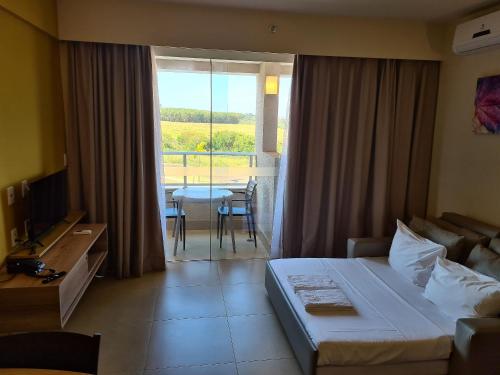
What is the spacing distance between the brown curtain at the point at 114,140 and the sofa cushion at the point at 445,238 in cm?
263

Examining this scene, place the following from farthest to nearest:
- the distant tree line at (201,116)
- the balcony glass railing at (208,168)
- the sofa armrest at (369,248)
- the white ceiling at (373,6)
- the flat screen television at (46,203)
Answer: the balcony glass railing at (208,168) < the distant tree line at (201,116) < the sofa armrest at (369,248) < the white ceiling at (373,6) < the flat screen television at (46,203)

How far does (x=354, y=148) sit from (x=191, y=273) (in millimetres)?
2264

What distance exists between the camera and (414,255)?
3.18m

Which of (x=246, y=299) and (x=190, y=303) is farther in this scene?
(x=246, y=299)

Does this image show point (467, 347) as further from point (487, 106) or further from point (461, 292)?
point (487, 106)

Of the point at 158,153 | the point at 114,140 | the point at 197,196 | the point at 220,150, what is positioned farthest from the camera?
the point at 197,196

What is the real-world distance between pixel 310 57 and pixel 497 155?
201cm

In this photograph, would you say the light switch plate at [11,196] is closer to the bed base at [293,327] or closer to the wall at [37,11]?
the wall at [37,11]

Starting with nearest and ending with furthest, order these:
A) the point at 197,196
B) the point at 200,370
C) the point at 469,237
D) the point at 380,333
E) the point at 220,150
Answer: the point at 380,333 < the point at 200,370 < the point at 469,237 < the point at 220,150 < the point at 197,196

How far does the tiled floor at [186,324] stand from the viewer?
2.58 meters

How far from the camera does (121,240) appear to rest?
3.85 m

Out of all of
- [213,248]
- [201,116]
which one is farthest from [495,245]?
[201,116]

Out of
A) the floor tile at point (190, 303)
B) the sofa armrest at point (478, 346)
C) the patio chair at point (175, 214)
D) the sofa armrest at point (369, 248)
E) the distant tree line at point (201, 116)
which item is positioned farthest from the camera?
the patio chair at point (175, 214)

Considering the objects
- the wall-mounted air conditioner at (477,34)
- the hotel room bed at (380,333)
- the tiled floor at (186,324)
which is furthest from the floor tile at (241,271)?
the wall-mounted air conditioner at (477,34)
